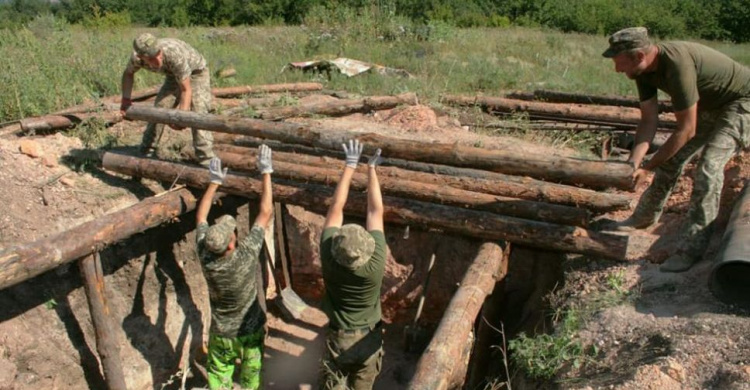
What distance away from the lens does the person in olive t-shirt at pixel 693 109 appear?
4.57 metres

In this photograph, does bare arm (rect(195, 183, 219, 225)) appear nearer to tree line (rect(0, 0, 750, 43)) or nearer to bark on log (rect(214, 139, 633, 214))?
bark on log (rect(214, 139, 633, 214))

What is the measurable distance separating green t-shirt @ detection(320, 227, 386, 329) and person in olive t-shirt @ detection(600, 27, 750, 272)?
2.35m

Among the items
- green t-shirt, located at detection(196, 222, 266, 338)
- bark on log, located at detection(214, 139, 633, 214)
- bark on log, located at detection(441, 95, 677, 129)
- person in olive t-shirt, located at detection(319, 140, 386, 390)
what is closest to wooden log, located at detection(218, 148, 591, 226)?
bark on log, located at detection(214, 139, 633, 214)

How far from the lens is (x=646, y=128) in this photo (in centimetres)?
504

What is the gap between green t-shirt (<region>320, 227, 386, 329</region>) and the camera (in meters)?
4.52

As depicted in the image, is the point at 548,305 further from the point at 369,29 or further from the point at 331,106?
the point at 369,29

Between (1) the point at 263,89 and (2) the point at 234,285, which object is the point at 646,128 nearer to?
(2) the point at 234,285

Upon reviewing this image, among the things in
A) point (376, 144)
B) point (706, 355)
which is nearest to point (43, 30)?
point (376, 144)

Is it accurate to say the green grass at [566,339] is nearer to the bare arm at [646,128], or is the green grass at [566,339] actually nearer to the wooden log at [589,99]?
the bare arm at [646,128]

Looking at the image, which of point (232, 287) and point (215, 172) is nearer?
point (232, 287)

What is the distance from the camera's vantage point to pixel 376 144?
230 inches

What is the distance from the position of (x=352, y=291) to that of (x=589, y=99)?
298 inches

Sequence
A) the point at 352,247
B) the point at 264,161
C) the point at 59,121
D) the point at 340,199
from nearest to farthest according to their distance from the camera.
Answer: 1. the point at 352,247
2. the point at 340,199
3. the point at 264,161
4. the point at 59,121

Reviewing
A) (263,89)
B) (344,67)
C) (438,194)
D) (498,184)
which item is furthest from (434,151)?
(344,67)
